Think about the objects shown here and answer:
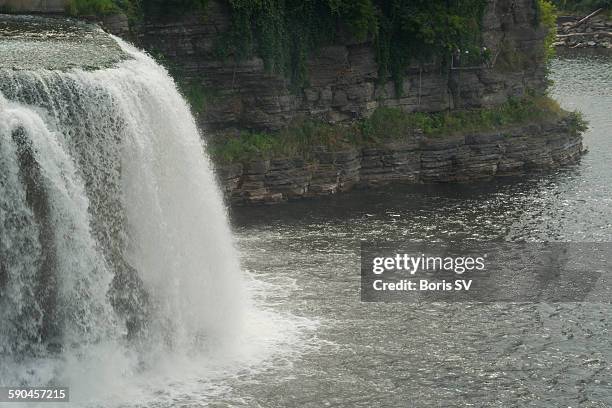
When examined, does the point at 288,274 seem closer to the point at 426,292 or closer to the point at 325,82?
the point at 426,292

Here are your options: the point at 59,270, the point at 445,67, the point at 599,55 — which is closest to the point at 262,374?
the point at 59,270

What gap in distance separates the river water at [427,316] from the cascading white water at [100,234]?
2.90 m

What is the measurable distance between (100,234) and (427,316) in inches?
363

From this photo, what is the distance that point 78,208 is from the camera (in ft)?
83.5

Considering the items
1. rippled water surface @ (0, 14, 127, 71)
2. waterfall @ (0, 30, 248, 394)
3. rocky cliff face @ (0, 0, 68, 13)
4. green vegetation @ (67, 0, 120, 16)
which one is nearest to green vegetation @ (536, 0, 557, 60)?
green vegetation @ (67, 0, 120, 16)

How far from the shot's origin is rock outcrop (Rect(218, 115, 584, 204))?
40438 millimetres

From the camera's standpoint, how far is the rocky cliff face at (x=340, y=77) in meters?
40.2

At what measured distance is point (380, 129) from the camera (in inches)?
1730

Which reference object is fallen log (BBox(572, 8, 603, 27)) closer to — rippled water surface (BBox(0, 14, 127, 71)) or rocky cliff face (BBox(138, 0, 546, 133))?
rocky cliff face (BBox(138, 0, 546, 133))

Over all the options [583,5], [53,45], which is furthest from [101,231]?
[583,5]

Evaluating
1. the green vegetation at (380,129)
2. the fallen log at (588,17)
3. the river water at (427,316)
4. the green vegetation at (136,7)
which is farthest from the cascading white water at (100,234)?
the fallen log at (588,17)

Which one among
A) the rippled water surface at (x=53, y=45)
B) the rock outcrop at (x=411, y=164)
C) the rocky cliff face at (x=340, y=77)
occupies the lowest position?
the rock outcrop at (x=411, y=164)

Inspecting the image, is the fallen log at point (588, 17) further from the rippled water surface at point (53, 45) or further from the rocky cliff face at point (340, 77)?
the rippled water surface at point (53, 45)

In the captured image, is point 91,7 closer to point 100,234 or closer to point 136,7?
point 136,7
